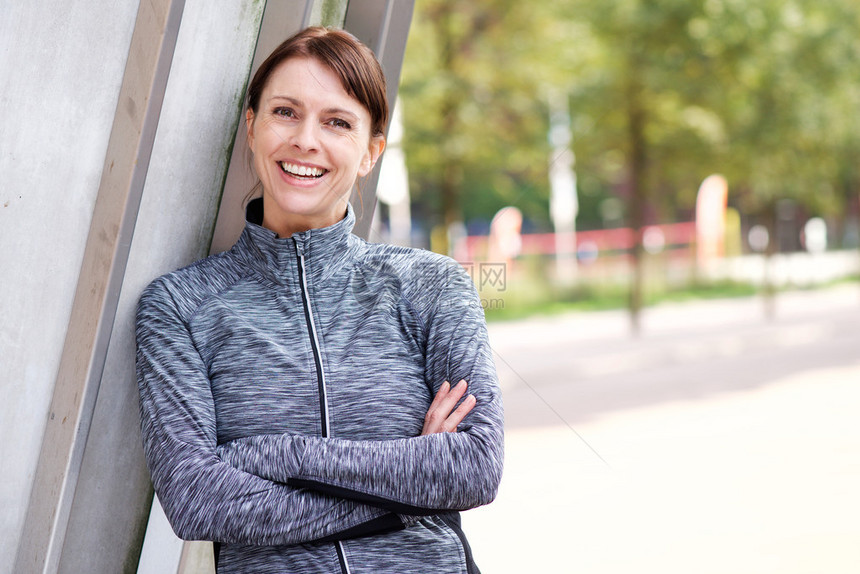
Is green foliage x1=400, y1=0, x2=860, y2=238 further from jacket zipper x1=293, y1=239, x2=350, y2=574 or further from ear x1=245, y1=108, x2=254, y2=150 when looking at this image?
jacket zipper x1=293, y1=239, x2=350, y2=574

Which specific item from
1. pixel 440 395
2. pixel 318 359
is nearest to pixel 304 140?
pixel 318 359

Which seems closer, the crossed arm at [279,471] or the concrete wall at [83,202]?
the crossed arm at [279,471]

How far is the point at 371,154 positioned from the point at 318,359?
50cm

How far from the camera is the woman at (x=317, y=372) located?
168cm

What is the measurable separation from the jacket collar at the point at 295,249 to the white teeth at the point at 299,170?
0.11 m

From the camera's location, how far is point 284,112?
1936mm

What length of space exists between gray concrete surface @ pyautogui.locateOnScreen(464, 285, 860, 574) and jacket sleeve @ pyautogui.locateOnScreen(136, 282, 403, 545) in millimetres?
631

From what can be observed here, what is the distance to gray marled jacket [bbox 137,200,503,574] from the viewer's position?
1678 mm

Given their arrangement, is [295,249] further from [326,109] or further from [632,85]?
[632,85]

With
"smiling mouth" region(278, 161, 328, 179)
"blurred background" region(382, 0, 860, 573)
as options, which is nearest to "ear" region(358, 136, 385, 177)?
"smiling mouth" region(278, 161, 328, 179)

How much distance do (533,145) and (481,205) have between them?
18821mm

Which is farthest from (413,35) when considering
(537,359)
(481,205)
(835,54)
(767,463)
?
(481,205)

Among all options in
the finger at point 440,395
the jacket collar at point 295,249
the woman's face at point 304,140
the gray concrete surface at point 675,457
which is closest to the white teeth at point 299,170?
the woman's face at point 304,140

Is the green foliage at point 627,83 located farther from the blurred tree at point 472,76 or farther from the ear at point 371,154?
the ear at point 371,154
